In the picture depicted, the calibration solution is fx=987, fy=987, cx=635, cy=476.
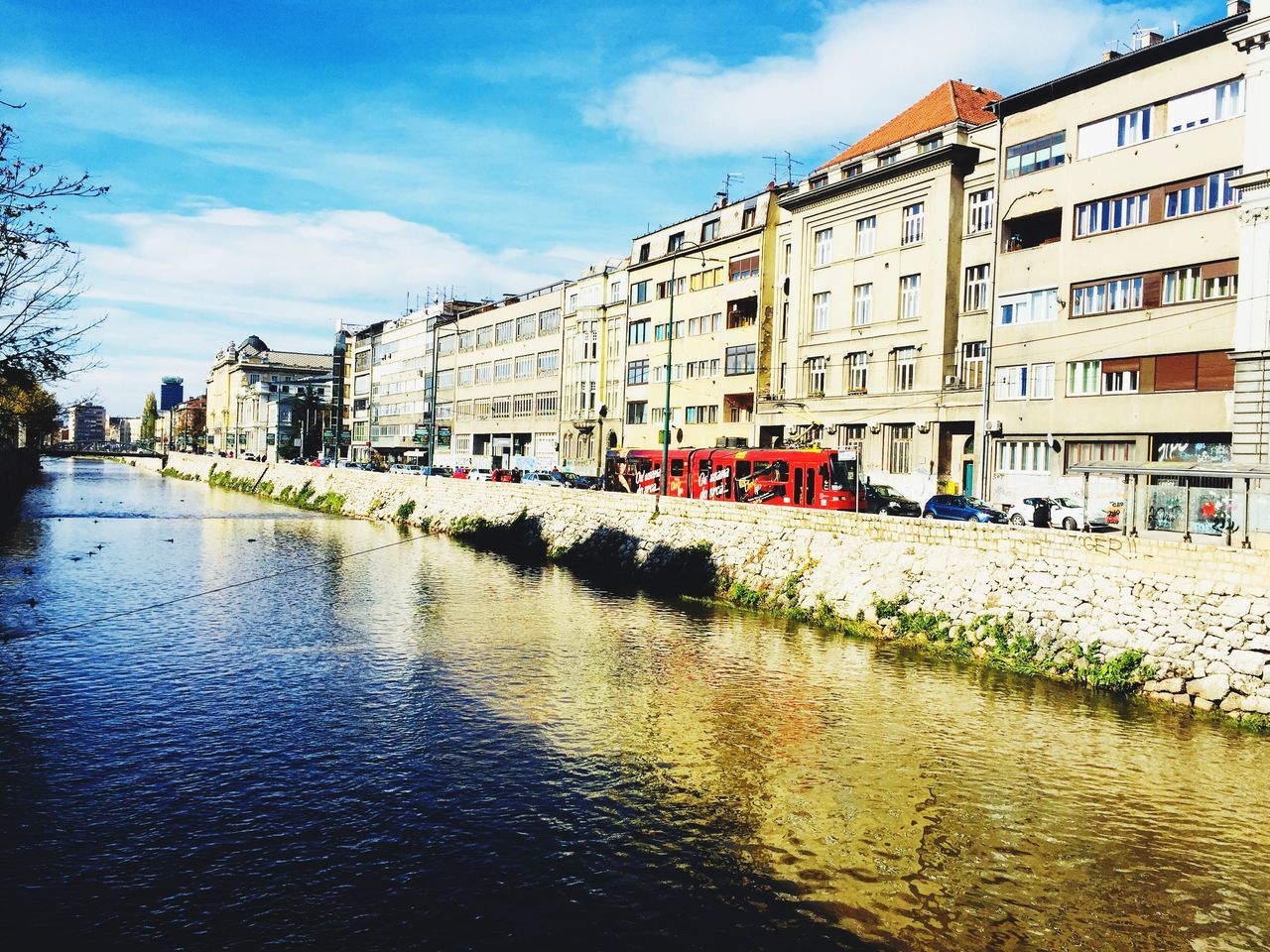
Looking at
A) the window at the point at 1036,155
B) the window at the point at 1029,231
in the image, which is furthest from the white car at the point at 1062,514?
the window at the point at 1036,155

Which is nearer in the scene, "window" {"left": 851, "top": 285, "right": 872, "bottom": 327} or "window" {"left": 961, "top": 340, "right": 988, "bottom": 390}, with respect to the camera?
"window" {"left": 961, "top": 340, "right": 988, "bottom": 390}

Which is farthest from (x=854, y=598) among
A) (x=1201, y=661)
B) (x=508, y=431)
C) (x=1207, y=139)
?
(x=508, y=431)

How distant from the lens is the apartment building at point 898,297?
52.3m

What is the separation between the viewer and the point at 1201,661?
71.6 ft

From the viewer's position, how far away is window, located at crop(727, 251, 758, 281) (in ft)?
225

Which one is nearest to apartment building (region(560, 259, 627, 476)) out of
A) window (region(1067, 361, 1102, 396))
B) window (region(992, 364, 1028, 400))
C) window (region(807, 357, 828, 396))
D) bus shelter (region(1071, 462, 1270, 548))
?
window (region(807, 357, 828, 396))

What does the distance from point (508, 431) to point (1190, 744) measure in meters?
90.3

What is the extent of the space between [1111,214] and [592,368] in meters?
51.8

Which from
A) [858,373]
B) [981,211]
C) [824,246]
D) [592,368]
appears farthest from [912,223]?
[592,368]

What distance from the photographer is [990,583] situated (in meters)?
27.5

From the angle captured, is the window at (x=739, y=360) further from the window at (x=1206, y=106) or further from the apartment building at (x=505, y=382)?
the window at (x=1206, y=106)

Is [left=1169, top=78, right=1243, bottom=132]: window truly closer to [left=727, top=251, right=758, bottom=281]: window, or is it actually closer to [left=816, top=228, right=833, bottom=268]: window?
[left=816, top=228, right=833, bottom=268]: window

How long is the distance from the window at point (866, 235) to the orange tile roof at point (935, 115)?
4.00 metres

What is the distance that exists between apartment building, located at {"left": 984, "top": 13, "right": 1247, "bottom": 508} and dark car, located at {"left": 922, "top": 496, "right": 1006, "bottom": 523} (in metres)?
4.71
